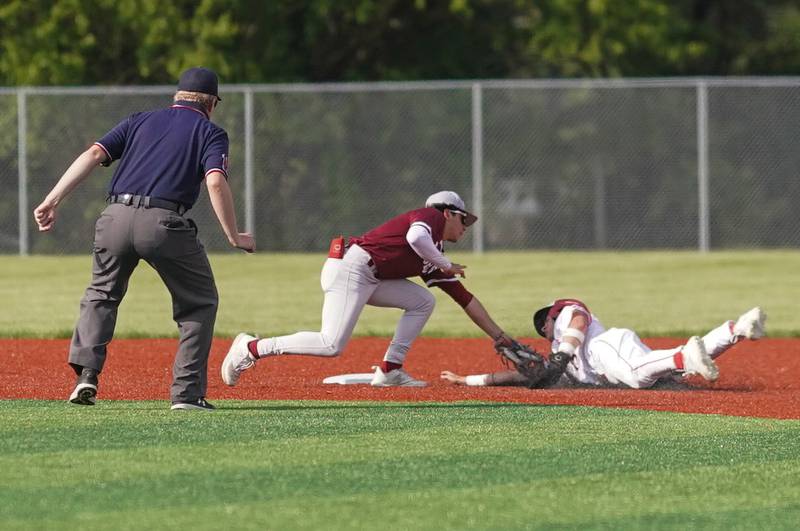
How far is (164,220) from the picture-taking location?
26.5 feet

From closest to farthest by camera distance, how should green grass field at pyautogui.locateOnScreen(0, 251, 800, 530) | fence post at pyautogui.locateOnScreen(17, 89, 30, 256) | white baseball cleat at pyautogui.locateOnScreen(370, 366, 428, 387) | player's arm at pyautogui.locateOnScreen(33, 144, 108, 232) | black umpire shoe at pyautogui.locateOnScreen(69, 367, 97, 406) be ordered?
green grass field at pyautogui.locateOnScreen(0, 251, 800, 530) → player's arm at pyautogui.locateOnScreen(33, 144, 108, 232) → black umpire shoe at pyautogui.locateOnScreen(69, 367, 97, 406) → white baseball cleat at pyautogui.locateOnScreen(370, 366, 428, 387) → fence post at pyautogui.locateOnScreen(17, 89, 30, 256)

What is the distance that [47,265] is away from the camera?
68.6 feet

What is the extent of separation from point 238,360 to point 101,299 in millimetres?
1488

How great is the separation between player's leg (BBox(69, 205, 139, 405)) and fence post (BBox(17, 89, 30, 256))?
13.4m

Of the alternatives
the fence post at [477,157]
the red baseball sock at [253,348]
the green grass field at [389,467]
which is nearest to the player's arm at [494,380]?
the green grass field at [389,467]

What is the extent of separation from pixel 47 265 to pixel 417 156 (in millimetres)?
5312

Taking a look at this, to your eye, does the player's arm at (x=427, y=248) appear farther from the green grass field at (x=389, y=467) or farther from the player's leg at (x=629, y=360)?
the player's leg at (x=629, y=360)

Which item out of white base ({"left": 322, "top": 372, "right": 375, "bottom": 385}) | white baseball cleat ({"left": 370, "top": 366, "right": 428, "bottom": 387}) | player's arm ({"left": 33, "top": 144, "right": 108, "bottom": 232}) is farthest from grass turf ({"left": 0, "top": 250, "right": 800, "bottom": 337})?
player's arm ({"left": 33, "top": 144, "right": 108, "bottom": 232})

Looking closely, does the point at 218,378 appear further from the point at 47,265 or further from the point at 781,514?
the point at 47,265

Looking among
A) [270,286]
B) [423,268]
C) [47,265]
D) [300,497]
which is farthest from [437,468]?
[47,265]

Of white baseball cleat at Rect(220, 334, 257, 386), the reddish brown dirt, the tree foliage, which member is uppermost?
the tree foliage

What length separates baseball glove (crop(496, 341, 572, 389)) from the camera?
996 centimetres

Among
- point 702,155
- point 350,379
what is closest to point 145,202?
point 350,379

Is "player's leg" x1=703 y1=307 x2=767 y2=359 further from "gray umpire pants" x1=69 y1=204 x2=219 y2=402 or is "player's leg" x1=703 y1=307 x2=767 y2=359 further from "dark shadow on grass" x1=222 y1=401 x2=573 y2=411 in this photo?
"gray umpire pants" x1=69 y1=204 x2=219 y2=402
